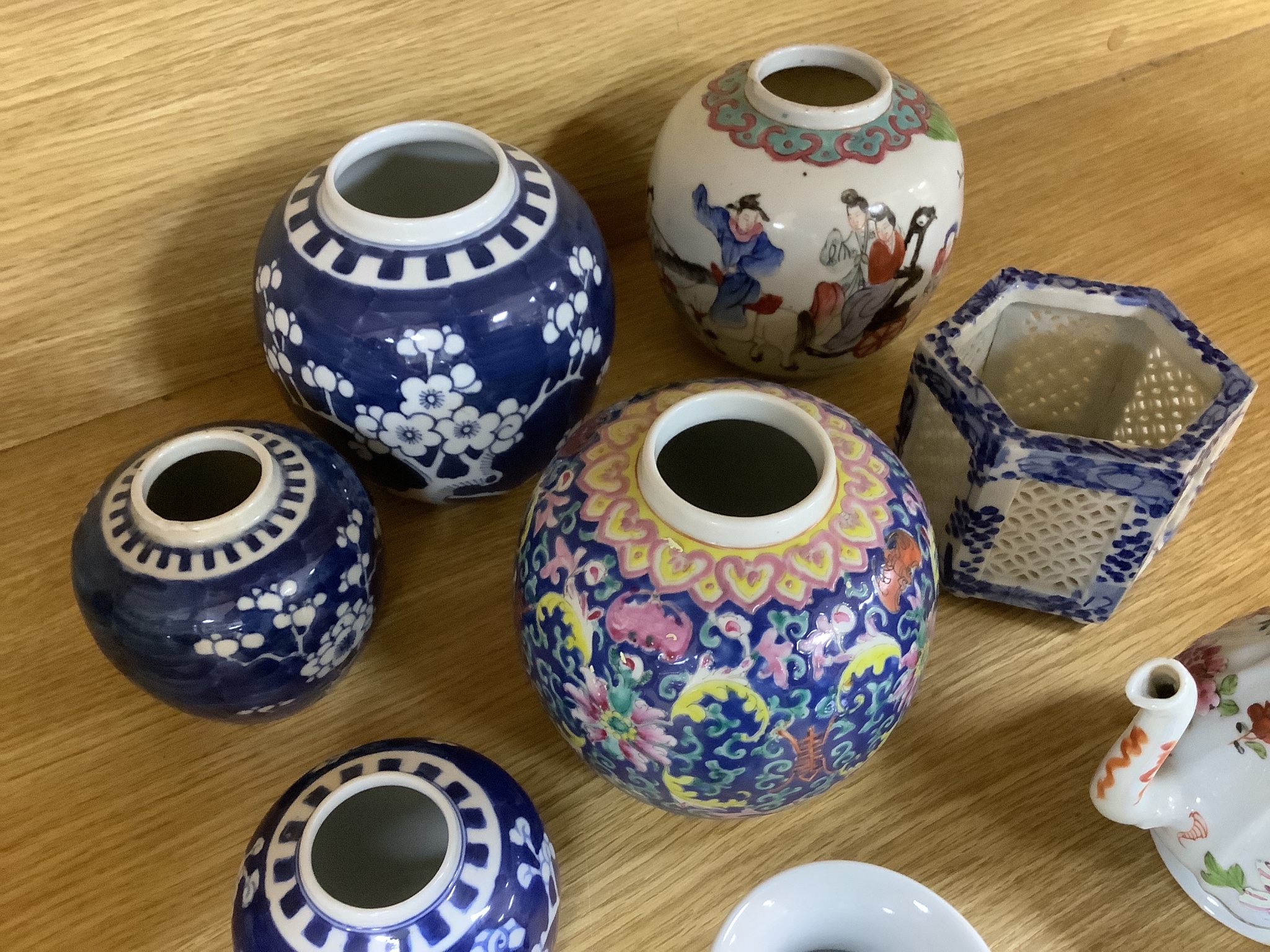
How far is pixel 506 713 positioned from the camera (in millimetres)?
568

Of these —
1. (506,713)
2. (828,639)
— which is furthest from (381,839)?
(828,639)

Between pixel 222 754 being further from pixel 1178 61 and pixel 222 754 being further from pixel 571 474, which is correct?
pixel 1178 61

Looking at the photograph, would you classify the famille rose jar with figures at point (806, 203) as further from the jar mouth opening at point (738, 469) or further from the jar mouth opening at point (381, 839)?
the jar mouth opening at point (381, 839)

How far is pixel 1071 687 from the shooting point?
1.88 ft

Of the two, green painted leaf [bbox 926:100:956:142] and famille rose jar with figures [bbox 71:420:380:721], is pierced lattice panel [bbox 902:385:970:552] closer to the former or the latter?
green painted leaf [bbox 926:100:956:142]

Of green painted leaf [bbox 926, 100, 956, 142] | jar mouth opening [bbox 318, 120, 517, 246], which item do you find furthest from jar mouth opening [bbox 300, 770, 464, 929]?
green painted leaf [bbox 926, 100, 956, 142]

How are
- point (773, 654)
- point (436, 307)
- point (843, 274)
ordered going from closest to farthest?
1. point (773, 654)
2. point (436, 307)
3. point (843, 274)

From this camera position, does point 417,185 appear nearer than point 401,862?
No

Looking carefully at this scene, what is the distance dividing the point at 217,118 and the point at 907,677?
1.73ft

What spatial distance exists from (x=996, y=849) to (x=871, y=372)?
35 cm

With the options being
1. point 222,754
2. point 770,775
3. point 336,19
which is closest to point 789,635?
point 770,775

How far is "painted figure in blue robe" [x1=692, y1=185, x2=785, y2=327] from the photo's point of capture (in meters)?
0.60

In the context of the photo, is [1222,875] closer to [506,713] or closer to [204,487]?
[506,713]

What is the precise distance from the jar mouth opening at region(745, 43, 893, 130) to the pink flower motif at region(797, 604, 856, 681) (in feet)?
1.08
